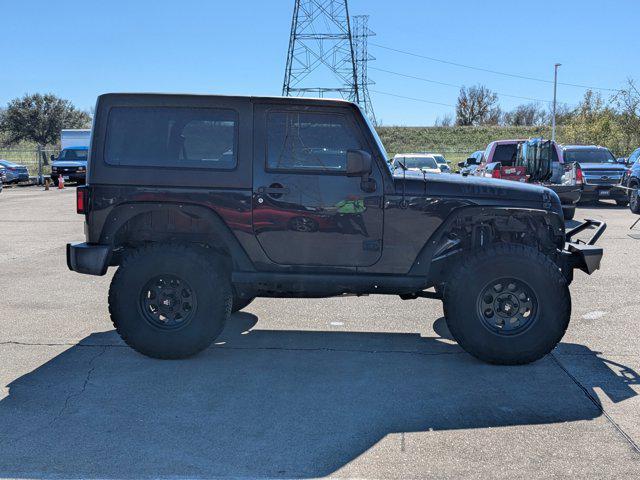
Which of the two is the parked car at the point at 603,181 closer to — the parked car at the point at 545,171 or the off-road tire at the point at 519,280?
the parked car at the point at 545,171

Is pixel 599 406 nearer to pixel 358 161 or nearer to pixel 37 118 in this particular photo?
pixel 358 161

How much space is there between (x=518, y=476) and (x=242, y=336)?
3.23 meters

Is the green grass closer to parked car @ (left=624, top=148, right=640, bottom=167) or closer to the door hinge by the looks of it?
parked car @ (left=624, top=148, right=640, bottom=167)

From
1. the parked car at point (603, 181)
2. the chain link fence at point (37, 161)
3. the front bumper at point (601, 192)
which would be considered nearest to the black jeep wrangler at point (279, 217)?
the front bumper at point (601, 192)

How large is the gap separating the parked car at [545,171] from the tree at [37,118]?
52.5m

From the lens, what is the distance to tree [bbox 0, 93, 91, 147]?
198 feet

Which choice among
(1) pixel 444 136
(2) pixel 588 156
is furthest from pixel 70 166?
(1) pixel 444 136

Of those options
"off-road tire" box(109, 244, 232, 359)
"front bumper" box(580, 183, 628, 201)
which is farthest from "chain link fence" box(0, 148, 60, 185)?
"off-road tire" box(109, 244, 232, 359)

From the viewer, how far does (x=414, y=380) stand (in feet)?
16.6

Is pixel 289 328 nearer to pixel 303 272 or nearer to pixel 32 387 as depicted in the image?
pixel 303 272

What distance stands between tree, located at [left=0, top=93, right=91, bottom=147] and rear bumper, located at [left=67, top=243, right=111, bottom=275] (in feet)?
195

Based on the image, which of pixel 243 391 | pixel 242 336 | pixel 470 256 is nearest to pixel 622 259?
pixel 470 256

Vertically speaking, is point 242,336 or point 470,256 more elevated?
point 470,256

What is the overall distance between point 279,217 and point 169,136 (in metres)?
1.10
